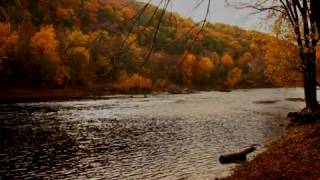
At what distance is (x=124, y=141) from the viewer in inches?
1415

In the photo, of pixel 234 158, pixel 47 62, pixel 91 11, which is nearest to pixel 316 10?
pixel 234 158

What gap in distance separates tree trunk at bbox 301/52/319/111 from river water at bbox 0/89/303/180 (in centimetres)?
515

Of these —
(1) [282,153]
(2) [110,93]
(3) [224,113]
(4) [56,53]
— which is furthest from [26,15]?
(1) [282,153]

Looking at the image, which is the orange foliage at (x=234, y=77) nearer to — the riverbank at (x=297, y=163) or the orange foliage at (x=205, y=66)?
the orange foliage at (x=205, y=66)

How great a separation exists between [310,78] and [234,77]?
13435 centimetres

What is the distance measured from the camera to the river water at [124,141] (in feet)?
82.2

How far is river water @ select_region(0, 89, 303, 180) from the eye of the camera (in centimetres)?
2505

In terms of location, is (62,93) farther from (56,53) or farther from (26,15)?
(26,15)

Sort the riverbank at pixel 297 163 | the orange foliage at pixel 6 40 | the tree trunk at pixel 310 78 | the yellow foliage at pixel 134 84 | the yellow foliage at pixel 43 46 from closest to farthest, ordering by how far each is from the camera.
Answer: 1. the riverbank at pixel 297 163
2. the tree trunk at pixel 310 78
3. the orange foliage at pixel 6 40
4. the yellow foliage at pixel 43 46
5. the yellow foliage at pixel 134 84

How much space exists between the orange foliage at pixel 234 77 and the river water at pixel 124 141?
97.1m

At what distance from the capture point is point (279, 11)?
102ft

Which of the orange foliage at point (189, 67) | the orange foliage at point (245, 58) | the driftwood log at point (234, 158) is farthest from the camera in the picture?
the orange foliage at point (245, 58)

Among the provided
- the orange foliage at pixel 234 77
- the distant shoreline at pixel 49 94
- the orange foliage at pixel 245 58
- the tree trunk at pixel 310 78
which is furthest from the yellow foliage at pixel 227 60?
the tree trunk at pixel 310 78

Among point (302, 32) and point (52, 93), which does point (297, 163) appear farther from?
point (52, 93)
